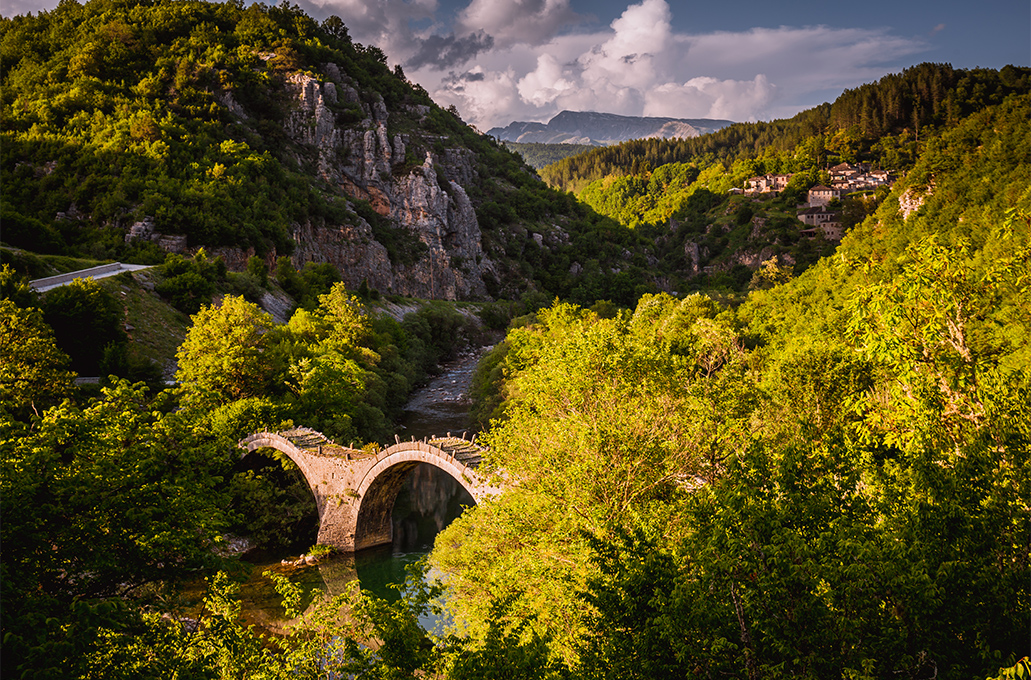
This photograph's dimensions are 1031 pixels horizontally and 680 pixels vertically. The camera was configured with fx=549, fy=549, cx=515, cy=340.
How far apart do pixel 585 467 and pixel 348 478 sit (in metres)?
17.5

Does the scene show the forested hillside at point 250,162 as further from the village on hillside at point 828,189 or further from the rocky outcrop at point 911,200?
the rocky outcrop at point 911,200

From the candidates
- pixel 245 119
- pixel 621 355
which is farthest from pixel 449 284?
pixel 621 355

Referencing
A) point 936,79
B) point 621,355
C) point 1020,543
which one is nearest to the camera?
point 1020,543

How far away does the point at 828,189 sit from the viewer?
131m

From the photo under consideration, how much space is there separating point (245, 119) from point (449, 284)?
45105mm

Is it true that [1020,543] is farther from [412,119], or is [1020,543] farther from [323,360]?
[412,119]

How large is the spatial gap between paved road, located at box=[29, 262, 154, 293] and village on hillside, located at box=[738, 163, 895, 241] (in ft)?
395

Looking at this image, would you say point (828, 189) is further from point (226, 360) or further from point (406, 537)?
point (226, 360)

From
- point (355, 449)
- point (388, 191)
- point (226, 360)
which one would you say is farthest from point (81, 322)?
point (388, 191)

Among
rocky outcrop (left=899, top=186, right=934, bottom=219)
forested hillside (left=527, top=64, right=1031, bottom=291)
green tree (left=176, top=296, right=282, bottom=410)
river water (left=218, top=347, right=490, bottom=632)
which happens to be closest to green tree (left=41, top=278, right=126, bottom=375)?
green tree (left=176, top=296, right=282, bottom=410)

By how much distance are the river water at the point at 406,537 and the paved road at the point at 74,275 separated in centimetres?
2566

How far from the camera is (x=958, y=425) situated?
507 inches

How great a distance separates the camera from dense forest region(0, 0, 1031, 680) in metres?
7.71

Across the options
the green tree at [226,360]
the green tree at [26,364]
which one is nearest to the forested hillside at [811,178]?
the green tree at [226,360]
